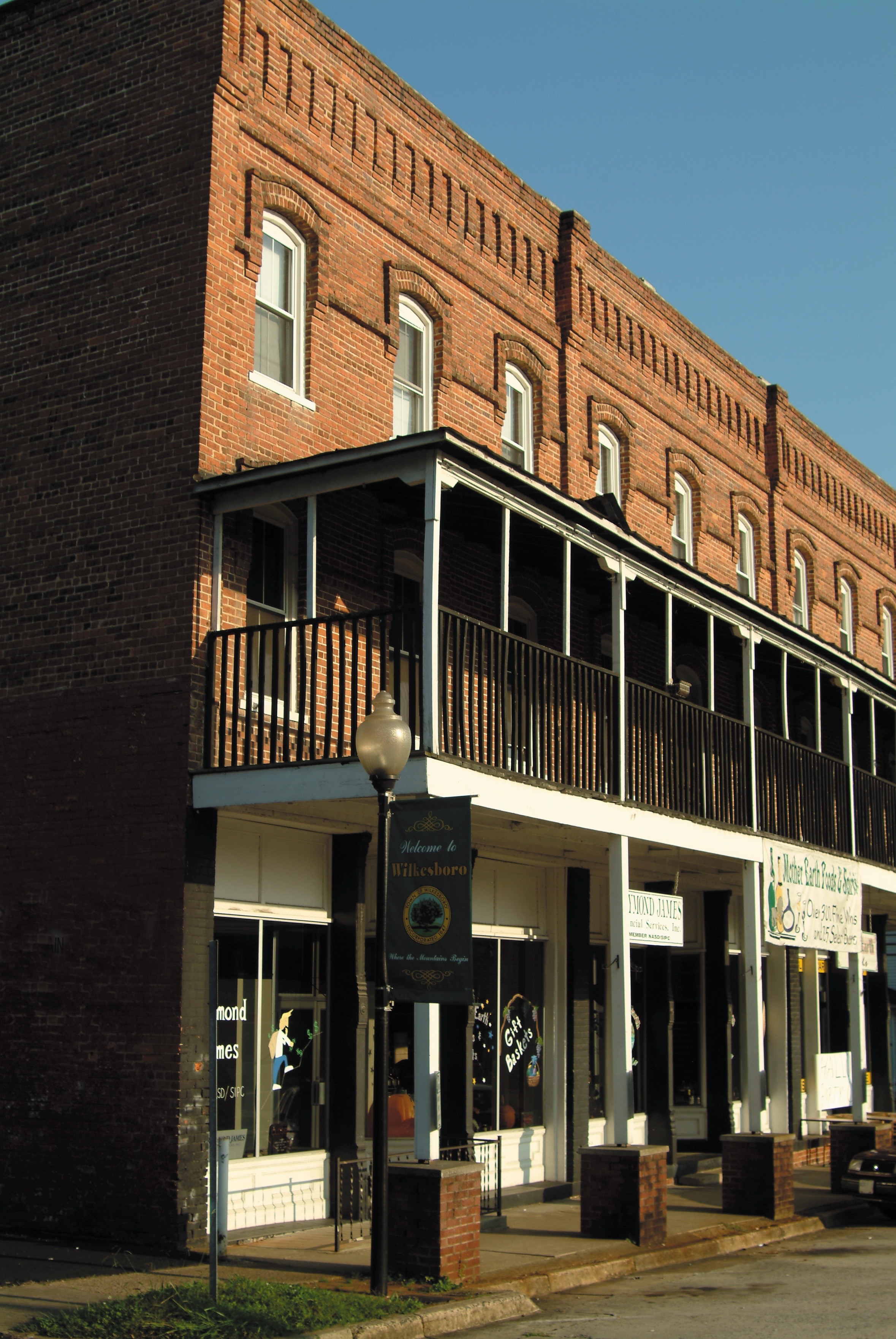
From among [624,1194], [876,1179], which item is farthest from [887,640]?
[624,1194]

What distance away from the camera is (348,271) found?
14797mm

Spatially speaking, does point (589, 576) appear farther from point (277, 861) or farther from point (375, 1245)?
point (375, 1245)

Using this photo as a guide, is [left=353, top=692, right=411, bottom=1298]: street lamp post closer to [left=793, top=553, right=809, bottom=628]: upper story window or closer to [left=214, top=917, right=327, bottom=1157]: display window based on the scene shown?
[left=214, top=917, right=327, bottom=1157]: display window

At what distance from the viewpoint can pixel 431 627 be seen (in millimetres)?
11172

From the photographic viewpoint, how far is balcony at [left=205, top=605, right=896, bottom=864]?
38.3ft

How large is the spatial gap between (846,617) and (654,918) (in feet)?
48.2

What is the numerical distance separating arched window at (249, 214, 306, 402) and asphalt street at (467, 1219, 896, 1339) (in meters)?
8.15

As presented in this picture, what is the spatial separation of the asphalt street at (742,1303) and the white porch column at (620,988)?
4.43 feet

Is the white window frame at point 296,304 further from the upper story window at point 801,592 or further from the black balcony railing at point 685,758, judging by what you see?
the upper story window at point 801,592

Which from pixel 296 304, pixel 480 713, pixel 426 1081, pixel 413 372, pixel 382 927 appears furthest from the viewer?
pixel 413 372

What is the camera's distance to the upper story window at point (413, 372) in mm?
15711

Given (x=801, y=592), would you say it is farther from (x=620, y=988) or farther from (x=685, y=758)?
(x=620, y=988)

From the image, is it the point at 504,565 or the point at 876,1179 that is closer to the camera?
the point at 504,565

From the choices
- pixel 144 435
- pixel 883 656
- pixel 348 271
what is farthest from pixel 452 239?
pixel 883 656
